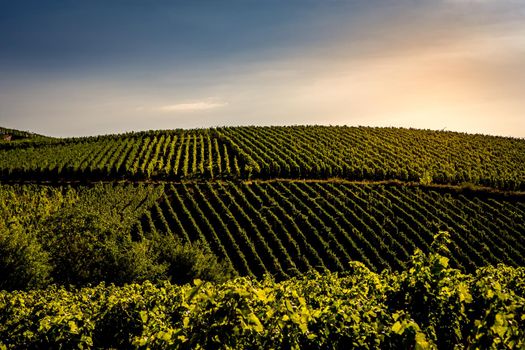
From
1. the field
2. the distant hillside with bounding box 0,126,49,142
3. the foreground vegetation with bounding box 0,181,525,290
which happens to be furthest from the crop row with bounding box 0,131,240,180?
the distant hillside with bounding box 0,126,49,142

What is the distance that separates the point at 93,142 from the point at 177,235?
1589 inches

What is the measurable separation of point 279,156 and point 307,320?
152ft

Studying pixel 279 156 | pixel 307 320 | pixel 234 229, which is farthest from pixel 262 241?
pixel 307 320

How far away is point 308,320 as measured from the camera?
271 inches

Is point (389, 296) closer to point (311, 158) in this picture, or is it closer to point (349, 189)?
point (349, 189)

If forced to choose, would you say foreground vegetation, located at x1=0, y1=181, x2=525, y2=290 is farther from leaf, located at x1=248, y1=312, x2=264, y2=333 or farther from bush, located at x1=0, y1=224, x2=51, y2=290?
leaf, located at x1=248, y1=312, x2=264, y2=333

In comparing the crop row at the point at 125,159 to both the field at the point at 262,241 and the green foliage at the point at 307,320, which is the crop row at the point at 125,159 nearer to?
the field at the point at 262,241

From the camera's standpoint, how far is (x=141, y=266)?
25.0 meters

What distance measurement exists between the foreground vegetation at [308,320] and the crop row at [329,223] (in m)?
18.7

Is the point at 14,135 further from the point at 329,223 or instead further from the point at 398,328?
the point at 398,328

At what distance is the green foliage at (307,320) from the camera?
5.71 m

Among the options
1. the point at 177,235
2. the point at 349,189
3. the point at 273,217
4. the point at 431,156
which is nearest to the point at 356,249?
the point at 273,217

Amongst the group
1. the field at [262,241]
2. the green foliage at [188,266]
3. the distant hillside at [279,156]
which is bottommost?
the green foliage at [188,266]

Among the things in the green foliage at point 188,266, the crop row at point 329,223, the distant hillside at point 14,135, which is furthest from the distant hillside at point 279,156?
the distant hillside at point 14,135
